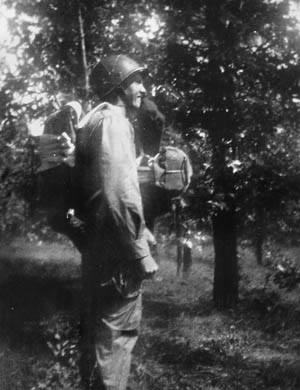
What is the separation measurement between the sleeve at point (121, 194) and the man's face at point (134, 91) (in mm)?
266

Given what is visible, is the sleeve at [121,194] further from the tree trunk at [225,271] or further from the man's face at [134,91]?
the tree trunk at [225,271]

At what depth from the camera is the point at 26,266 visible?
1234 centimetres

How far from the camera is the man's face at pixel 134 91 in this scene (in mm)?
2531

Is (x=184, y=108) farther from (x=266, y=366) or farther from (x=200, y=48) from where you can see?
(x=266, y=366)

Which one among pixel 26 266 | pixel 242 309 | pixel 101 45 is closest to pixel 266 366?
pixel 242 309

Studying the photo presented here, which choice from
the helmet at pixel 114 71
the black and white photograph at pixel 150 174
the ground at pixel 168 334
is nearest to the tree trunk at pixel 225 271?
the black and white photograph at pixel 150 174

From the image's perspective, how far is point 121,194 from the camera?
225 cm

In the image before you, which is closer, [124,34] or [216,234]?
[124,34]

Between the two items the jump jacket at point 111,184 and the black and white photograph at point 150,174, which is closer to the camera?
the jump jacket at point 111,184

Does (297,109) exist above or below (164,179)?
above

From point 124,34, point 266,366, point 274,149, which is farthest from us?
point 274,149

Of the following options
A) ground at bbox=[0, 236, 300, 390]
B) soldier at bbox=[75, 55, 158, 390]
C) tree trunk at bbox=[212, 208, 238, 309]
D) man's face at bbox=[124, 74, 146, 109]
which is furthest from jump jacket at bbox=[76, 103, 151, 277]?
tree trunk at bbox=[212, 208, 238, 309]

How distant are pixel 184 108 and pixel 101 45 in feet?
5.40

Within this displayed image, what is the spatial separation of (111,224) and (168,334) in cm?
542
